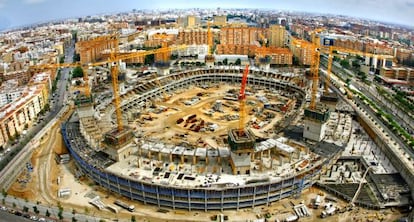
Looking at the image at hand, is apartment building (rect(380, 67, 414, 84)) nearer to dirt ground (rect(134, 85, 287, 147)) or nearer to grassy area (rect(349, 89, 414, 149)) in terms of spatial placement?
grassy area (rect(349, 89, 414, 149))

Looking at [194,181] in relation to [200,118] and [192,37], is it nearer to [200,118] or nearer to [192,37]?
[200,118]

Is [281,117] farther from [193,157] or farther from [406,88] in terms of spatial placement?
[406,88]

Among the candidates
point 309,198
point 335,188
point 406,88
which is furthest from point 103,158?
point 406,88

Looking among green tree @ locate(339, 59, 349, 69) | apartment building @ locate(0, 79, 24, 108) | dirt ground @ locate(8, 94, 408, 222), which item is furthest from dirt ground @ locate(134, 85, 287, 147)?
→ green tree @ locate(339, 59, 349, 69)

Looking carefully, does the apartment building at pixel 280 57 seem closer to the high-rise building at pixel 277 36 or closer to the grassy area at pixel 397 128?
the high-rise building at pixel 277 36

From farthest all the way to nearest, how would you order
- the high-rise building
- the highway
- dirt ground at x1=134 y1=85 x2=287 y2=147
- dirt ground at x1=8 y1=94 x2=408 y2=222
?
the high-rise building → dirt ground at x1=134 y1=85 x2=287 y2=147 → the highway → dirt ground at x1=8 y1=94 x2=408 y2=222

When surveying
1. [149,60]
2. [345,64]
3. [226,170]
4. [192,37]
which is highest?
[192,37]

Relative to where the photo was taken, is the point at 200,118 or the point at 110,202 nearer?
→ the point at 110,202

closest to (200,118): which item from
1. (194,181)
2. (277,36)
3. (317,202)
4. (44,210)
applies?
(194,181)
